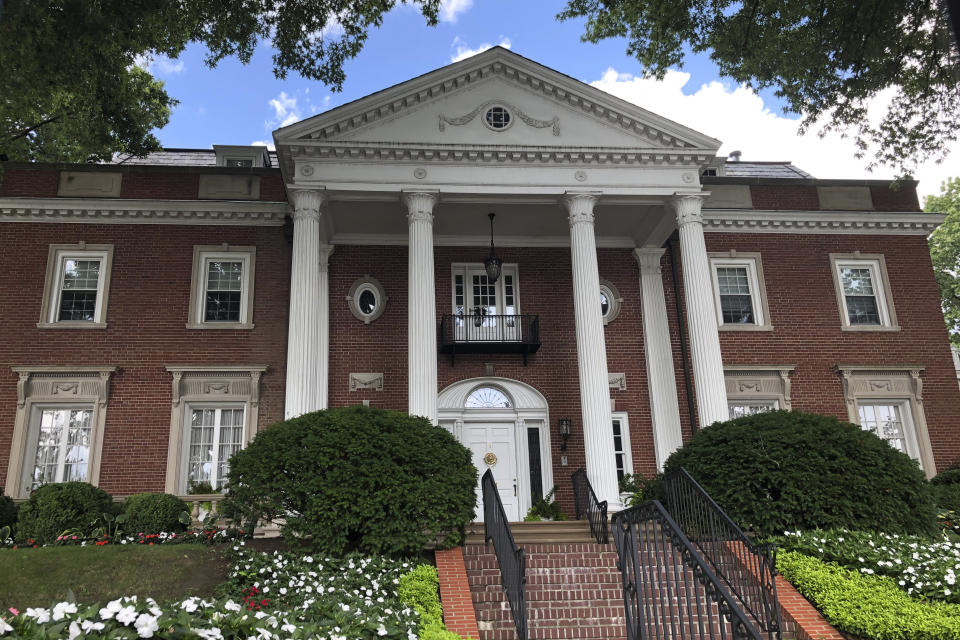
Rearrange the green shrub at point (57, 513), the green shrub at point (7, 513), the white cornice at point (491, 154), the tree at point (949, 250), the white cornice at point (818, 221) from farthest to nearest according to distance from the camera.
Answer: the tree at point (949, 250) < the white cornice at point (818, 221) < the white cornice at point (491, 154) < the green shrub at point (7, 513) < the green shrub at point (57, 513)

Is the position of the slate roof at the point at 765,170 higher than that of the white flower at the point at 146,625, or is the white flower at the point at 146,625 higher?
the slate roof at the point at 765,170

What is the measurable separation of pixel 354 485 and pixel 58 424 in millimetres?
9637

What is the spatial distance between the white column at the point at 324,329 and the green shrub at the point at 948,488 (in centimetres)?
1234

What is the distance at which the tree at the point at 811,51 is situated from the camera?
5.19 metres

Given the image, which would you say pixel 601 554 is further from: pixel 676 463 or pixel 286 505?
pixel 286 505

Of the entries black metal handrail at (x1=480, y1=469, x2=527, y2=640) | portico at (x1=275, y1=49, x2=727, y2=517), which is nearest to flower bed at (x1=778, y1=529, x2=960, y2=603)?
black metal handrail at (x1=480, y1=469, x2=527, y2=640)

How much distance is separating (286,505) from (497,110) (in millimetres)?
9779

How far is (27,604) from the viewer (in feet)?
28.4

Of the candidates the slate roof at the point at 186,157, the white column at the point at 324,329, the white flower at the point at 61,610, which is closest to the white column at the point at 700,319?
the white column at the point at 324,329

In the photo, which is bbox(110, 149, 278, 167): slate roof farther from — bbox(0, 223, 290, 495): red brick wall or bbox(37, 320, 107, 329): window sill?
bbox(37, 320, 107, 329): window sill

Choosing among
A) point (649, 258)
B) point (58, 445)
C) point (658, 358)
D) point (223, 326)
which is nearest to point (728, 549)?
point (658, 358)

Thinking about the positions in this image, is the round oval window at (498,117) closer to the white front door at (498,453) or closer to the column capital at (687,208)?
the column capital at (687,208)

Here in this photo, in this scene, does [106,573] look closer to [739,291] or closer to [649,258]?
[649,258]

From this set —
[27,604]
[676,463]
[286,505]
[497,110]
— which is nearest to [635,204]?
[497,110]
